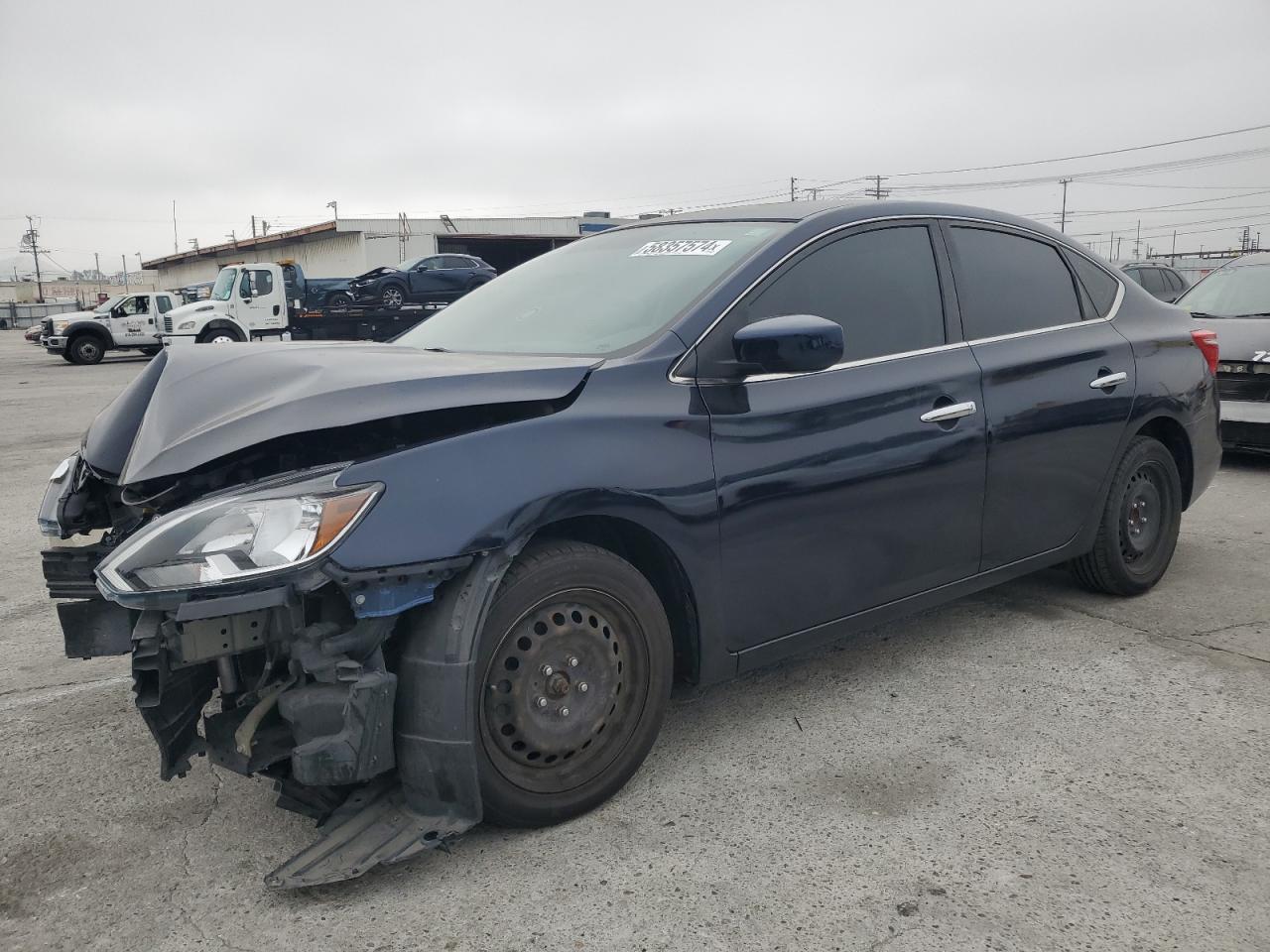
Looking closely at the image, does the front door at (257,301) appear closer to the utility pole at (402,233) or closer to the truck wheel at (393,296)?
the truck wheel at (393,296)

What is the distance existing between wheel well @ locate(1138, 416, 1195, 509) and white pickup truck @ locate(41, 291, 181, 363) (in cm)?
2574

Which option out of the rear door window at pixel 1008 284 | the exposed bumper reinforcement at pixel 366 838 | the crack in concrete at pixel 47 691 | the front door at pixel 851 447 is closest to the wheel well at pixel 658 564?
the front door at pixel 851 447

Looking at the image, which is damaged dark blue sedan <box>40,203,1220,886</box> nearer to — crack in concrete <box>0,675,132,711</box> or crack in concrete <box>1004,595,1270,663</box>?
crack in concrete <box>1004,595,1270,663</box>

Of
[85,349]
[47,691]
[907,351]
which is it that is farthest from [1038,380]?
[85,349]

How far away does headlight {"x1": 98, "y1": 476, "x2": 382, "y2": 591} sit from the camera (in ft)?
7.18

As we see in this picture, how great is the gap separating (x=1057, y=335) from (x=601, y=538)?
7.39ft

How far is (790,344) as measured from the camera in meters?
2.74

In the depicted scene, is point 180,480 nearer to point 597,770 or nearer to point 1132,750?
point 597,770

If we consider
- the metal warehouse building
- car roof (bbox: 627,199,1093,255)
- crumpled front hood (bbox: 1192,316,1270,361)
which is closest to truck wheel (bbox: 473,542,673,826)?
car roof (bbox: 627,199,1093,255)

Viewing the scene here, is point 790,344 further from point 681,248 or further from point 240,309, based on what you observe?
point 240,309

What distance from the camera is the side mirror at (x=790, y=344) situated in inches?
108

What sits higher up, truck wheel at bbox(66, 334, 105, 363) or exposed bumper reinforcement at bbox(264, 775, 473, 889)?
truck wheel at bbox(66, 334, 105, 363)

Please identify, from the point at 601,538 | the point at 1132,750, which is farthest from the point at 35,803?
the point at 1132,750

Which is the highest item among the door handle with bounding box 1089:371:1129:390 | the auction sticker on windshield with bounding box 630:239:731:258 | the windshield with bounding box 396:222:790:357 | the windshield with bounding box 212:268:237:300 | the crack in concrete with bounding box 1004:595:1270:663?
the windshield with bounding box 212:268:237:300
